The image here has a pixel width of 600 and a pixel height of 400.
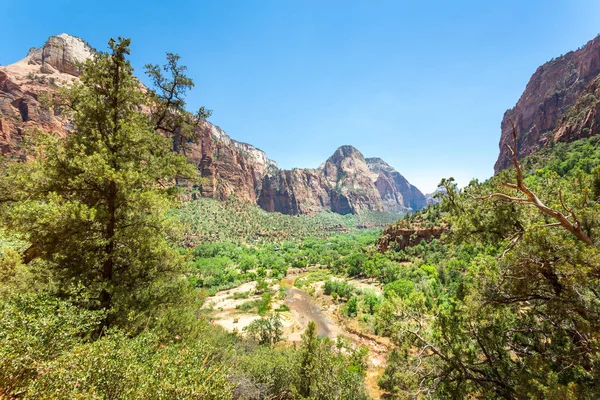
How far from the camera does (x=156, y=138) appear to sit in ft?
26.7

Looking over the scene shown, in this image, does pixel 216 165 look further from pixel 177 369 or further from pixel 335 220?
pixel 177 369

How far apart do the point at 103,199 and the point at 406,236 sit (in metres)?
62.6

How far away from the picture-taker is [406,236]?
6016cm

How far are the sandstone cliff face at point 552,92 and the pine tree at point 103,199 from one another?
371 feet

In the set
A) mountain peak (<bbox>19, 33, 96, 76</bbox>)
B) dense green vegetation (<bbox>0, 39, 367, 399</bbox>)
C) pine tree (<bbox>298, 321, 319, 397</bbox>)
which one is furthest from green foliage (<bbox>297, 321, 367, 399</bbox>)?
mountain peak (<bbox>19, 33, 96, 76</bbox>)

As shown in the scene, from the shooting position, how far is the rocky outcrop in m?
55.1

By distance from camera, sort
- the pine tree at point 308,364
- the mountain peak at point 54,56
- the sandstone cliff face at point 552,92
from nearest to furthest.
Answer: the pine tree at point 308,364, the sandstone cliff face at point 552,92, the mountain peak at point 54,56

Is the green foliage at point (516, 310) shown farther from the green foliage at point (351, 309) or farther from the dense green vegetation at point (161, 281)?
the green foliage at point (351, 309)

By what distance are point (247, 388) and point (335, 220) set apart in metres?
182

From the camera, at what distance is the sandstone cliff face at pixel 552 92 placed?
93731 mm

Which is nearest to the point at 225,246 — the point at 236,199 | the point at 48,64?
the point at 236,199

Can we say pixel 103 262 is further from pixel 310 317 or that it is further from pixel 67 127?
pixel 67 127

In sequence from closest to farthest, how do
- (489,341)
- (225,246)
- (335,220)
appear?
(489,341), (225,246), (335,220)

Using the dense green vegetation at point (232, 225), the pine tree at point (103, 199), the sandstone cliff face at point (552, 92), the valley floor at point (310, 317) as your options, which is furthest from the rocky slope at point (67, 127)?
the sandstone cliff face at point (552, 92)
